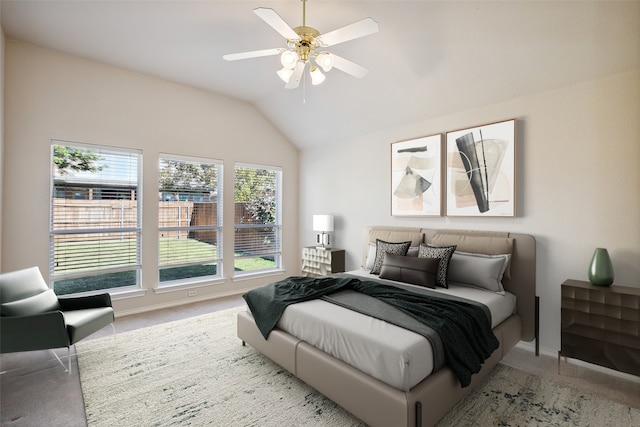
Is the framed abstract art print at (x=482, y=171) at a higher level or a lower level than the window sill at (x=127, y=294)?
higher

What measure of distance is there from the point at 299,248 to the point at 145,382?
367 cm

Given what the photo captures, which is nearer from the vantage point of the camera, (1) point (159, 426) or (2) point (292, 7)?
(1) point (159, 426)

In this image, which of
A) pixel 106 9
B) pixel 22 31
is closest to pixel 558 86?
pixel 106 9

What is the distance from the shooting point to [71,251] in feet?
12.1

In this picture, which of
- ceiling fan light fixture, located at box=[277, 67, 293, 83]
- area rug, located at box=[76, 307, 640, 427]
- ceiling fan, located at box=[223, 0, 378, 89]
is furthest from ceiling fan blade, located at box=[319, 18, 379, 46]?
area rug, located at box=[76, 307, 640, 427]

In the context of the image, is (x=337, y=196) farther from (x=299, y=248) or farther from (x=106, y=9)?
(x=106, y=9)

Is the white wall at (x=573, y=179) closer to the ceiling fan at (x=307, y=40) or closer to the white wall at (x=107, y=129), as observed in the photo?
the ceiling fan at (x=307, y=40)

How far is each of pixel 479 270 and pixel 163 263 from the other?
4080 millimetres

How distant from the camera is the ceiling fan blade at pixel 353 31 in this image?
207cm

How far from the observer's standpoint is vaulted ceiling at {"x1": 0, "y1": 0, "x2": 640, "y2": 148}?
2486mm

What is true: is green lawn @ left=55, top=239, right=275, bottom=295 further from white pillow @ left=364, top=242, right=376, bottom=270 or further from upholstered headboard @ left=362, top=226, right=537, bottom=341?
upholstered headboard @ left=362, top=226, right=537, bottom=341

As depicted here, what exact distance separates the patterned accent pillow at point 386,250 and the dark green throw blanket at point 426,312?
2.41 feet

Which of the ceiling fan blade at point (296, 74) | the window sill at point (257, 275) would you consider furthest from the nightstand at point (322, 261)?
the ceiling fan blade at point (296, 74)

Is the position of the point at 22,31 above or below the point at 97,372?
above
